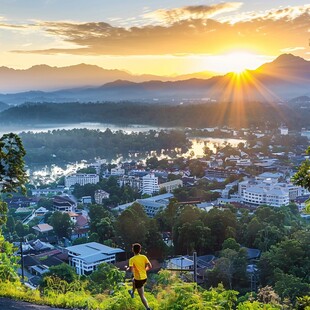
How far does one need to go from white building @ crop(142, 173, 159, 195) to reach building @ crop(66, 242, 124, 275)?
9813 mm

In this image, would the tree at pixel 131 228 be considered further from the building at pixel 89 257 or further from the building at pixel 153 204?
the building at pixel 153 204

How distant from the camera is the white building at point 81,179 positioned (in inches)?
879

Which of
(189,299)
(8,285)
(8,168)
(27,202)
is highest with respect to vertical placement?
(8,168)

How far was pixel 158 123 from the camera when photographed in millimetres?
54125

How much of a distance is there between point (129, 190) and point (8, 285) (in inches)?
603

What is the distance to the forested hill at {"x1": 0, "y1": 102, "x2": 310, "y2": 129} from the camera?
48.5 meters

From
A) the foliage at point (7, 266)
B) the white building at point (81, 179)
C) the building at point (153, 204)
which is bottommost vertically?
the white building at point (81, 179)

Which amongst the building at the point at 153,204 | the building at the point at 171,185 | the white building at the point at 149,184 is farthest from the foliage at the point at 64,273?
the white building at the point at 149,184

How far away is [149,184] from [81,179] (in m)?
3.48

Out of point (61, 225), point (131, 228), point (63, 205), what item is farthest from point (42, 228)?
point (131, 228)

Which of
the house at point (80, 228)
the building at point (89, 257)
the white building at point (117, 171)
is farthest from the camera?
the white building at point (117, 171)

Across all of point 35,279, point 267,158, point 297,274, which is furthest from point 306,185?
point 267,158

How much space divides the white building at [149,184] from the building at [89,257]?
32.2 ft

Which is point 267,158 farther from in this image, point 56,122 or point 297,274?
point 56,122
